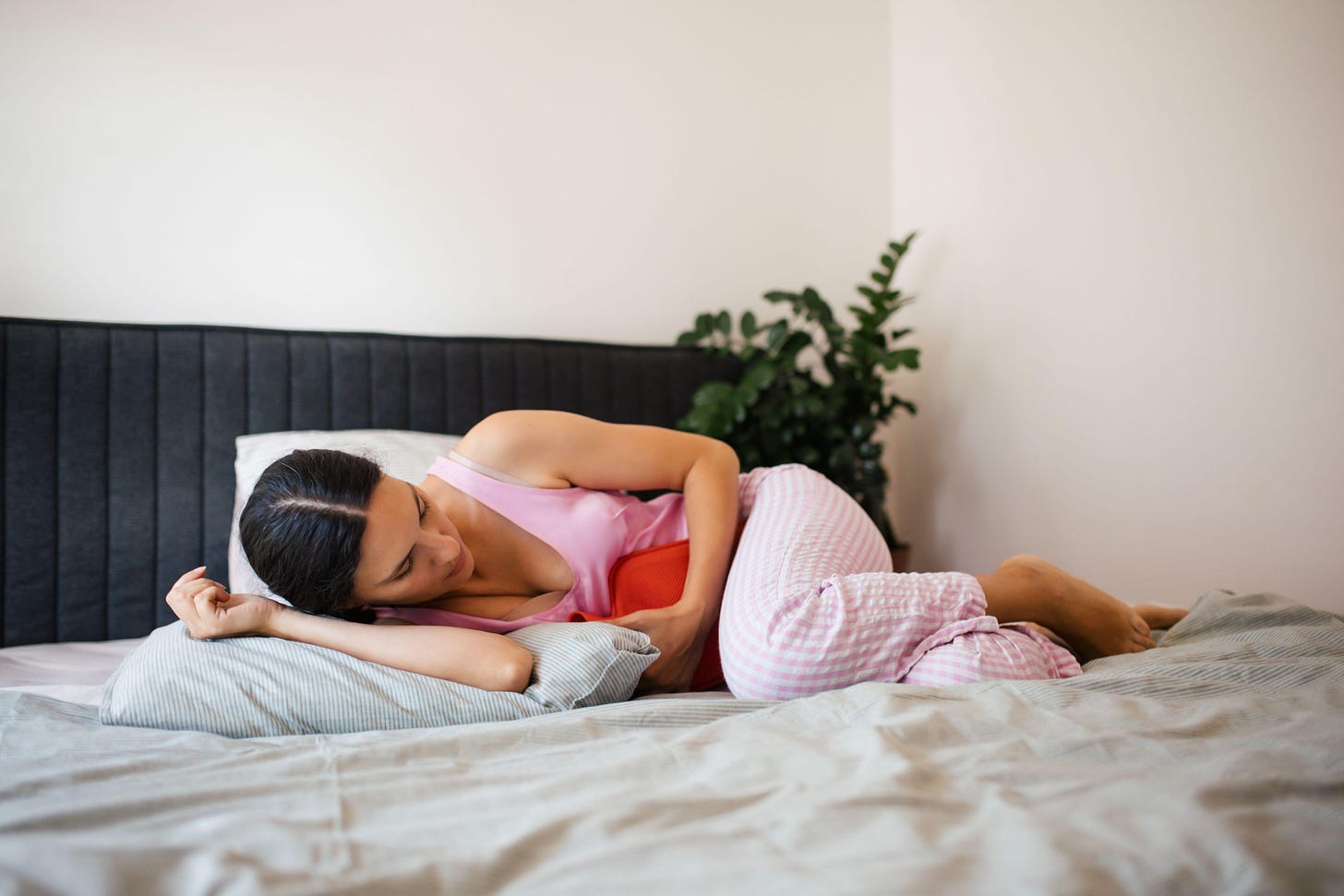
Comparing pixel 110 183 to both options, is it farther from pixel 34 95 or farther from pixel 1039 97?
pixel 1039 97

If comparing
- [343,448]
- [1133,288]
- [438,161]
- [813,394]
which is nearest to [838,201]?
[813,394]

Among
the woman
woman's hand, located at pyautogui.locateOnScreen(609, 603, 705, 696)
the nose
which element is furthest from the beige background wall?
woman's hand, located at pyautogui.locateOnScreen(609, 603, 705, 696)

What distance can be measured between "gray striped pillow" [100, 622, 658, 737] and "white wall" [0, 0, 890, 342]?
142 centimetres

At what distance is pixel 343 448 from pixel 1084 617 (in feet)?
4.82

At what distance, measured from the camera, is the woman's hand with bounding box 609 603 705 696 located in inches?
50.7

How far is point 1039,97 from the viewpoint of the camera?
254cm

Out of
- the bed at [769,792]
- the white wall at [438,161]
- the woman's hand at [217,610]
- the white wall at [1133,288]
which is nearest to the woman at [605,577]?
the woman's hand at [217,610]

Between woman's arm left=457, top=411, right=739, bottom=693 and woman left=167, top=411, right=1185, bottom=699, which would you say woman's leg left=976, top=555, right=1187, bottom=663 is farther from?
woman's arm left=457, top=411, right=739, bottom=693

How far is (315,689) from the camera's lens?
106 cm

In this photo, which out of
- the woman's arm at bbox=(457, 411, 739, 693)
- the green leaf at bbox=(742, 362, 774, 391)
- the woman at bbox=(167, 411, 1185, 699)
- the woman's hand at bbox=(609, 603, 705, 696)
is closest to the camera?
the woman at bbox=(167, 411, 1185, 699)

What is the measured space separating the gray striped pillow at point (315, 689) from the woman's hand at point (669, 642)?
0.12 meters

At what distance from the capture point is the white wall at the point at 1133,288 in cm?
192

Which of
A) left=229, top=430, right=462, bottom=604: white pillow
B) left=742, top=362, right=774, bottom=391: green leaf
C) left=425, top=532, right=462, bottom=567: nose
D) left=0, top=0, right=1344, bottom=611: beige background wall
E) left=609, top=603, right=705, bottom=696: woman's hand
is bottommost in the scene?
left=609, top=603, right=705, bottom=696: woman's hand

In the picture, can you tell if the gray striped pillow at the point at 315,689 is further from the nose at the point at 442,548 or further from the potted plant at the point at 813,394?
the potted plant at the point at 813,394
